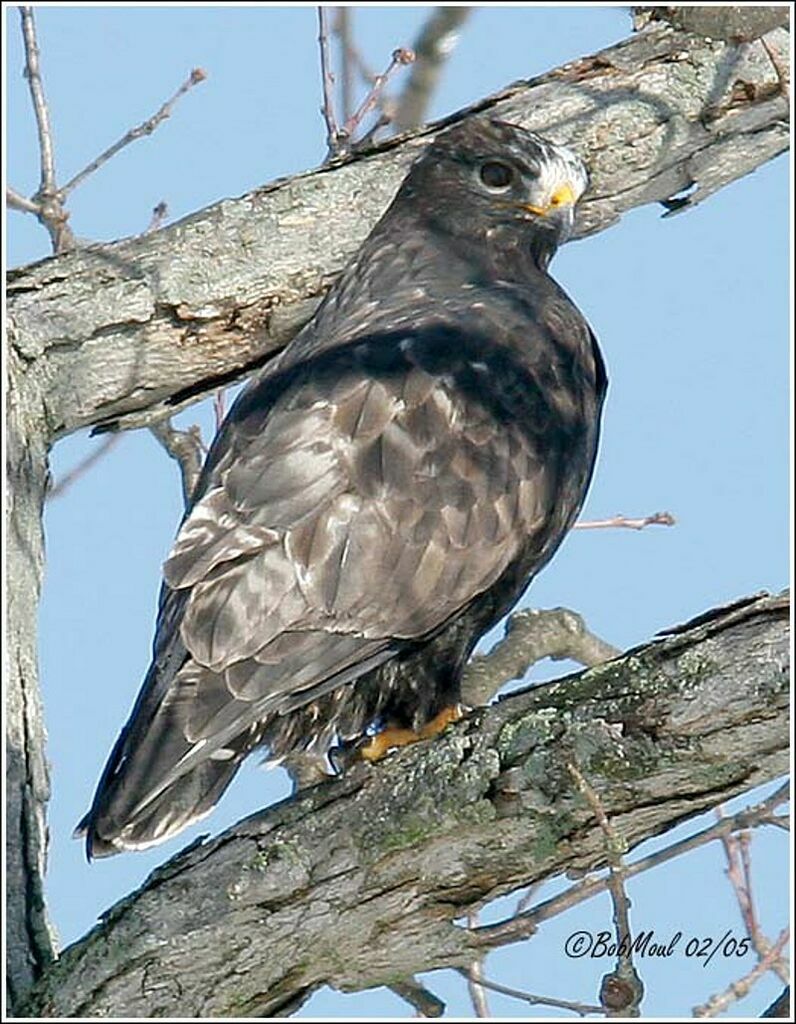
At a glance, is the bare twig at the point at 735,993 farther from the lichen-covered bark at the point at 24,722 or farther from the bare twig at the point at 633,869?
the lichen-covered bark at the point at 24,722

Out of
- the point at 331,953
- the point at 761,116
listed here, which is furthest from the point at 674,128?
the point at 331,953

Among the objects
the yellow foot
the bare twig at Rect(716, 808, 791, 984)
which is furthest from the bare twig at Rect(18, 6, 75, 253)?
Result: the bare twig at Rect(716, 808, 791, 984)

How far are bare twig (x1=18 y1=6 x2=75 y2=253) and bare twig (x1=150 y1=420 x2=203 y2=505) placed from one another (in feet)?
2.19

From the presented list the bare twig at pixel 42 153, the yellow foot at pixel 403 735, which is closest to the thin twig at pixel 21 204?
the bare twig at pixel 42 153

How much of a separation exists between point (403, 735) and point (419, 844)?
1.03 meters

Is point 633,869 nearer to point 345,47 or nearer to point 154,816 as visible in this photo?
point 154,816

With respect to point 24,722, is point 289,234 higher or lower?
higher

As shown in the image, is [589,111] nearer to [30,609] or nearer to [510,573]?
A: [510,573]

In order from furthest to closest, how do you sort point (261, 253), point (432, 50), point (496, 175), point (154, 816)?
point (496, 175) → point (261, 253) → point (432, 50) → point (154, 816)

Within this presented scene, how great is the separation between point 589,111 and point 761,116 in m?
0.51

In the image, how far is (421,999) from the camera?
515 cm

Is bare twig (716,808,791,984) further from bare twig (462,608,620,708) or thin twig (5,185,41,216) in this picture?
thin twig (5,185,41,216)

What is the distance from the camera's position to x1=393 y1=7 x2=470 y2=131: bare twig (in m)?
5.13

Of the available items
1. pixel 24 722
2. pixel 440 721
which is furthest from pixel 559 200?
pixel 24 722
